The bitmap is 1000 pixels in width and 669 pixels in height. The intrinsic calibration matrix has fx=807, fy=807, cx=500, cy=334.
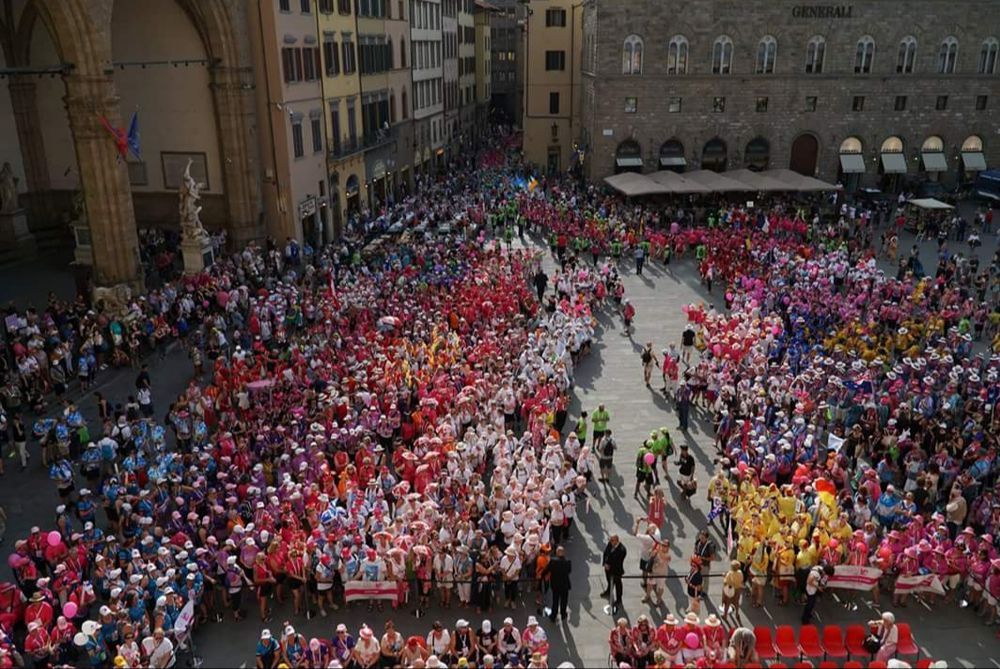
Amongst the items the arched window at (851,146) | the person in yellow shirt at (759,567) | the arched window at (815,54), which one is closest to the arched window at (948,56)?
the arched window at (851,146)

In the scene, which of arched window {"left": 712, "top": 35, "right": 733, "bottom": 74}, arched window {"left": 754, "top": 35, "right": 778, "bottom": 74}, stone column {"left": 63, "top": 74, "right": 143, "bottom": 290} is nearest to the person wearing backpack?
stone column {"left": 63, "top": 74, "right": 143, "bottom": 290}

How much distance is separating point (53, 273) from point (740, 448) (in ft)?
93.8

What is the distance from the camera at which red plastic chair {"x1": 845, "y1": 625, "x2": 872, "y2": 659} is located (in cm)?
1264

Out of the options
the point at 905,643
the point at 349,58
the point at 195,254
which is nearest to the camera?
the point at 905,643

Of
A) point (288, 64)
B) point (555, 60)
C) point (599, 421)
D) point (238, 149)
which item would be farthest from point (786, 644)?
point (555, 60)

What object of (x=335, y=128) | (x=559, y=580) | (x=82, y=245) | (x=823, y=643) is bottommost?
(x=823, y=643)

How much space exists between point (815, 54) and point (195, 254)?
38786mm

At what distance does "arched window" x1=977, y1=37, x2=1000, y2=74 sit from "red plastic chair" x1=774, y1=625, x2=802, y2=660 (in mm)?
50256

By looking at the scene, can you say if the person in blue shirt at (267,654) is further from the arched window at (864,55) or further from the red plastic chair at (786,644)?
the arched window at (864,55)

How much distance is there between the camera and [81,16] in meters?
26.0

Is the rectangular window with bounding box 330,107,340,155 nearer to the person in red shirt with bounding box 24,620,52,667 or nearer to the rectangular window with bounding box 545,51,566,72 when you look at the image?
the rectangular window with bounding box 545,51,566,72

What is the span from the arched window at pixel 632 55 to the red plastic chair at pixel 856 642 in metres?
42.2

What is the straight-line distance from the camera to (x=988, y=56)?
50344mm

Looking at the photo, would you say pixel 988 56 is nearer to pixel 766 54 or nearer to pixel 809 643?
pixel 766 54
